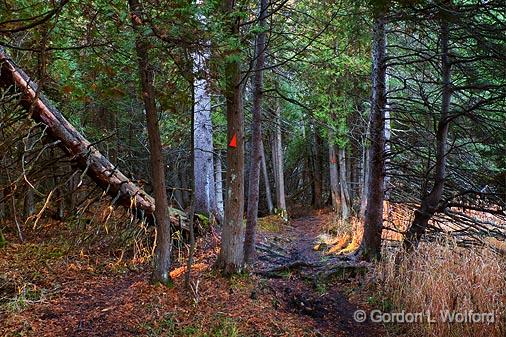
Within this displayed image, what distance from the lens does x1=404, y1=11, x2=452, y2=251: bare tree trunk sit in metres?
5.84

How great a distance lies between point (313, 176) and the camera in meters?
20.5

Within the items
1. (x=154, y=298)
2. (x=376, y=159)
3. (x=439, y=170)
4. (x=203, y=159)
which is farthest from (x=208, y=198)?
(x=439, y=170)

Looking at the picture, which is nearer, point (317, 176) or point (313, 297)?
point (313, 297)

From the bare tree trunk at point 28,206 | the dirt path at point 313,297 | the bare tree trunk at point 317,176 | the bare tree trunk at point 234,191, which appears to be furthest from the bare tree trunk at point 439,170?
the bare tree trunk at point 317,176

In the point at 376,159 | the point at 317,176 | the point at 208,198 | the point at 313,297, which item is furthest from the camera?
the point at 317,176

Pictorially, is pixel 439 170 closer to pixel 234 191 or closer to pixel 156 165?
pixel 234 191

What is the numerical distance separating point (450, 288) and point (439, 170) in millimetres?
2174

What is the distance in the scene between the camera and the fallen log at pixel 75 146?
5949 millimetres

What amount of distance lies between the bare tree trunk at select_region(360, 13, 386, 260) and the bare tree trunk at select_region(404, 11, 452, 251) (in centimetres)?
75

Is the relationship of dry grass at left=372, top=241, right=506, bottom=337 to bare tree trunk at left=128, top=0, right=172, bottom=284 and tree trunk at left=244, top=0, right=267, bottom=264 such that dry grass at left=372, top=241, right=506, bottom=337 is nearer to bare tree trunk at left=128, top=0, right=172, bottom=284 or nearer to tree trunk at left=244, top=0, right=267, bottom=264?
tree trunk at left=244, top=0, right=267, bottom=264

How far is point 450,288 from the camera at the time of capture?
182 inches

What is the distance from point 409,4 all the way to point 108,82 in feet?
11.2

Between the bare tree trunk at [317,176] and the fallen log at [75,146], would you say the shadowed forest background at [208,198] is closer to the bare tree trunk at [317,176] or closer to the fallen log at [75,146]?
the fallen log at [75,146]

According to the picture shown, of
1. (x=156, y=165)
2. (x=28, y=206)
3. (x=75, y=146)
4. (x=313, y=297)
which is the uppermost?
(x=75, y=146)
